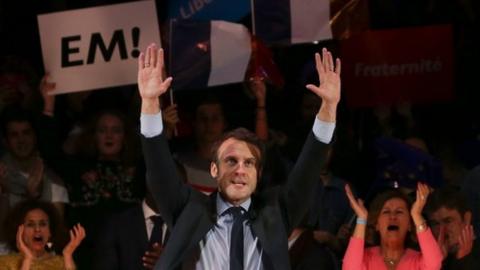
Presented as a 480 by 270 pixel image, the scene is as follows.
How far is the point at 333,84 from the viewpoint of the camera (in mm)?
6223

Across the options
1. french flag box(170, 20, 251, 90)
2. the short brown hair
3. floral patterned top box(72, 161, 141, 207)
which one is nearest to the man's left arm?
the short brown hair

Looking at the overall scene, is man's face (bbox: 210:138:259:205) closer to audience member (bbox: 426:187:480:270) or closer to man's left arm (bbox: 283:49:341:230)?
man's left arm (bbox: 283:49:341:230)

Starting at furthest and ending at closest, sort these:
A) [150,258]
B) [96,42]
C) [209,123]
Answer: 1. [96,42]
2. [209,123]
3. [150,258]

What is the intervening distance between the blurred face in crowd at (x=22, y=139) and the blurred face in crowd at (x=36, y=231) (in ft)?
1.99

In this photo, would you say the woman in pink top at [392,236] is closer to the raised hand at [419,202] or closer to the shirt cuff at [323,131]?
the raised hand at [419,202]

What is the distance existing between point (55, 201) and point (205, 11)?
164 centimetres

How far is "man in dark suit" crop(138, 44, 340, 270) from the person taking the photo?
609 cm

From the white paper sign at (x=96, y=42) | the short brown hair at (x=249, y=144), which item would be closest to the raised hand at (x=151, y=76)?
the short brown hair at (x=249, y=144)

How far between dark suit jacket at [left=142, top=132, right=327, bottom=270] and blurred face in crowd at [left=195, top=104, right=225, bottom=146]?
282 cm

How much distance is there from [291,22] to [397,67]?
901mm

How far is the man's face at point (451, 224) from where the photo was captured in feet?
27.5

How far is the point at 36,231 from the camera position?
8391 millimetres

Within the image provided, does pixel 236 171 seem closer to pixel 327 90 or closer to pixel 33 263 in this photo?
pixel 327 90

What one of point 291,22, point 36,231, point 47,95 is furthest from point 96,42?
point 36,231
